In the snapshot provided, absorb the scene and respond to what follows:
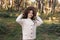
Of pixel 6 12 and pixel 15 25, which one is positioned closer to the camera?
pixel 15 25

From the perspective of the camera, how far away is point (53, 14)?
7.57m

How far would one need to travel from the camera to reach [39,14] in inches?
297

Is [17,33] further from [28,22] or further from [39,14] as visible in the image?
[28,22]

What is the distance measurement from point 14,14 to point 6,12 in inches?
12.6

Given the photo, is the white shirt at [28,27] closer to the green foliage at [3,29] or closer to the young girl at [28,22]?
the young girl at [28,22]

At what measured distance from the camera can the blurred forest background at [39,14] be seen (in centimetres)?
654

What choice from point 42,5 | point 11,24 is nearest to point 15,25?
point 11,24

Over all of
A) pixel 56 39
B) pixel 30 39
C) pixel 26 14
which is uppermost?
pixel 26 14

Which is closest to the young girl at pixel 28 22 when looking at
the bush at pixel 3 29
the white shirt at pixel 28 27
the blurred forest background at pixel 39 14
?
the white shirt at pixel 28 27

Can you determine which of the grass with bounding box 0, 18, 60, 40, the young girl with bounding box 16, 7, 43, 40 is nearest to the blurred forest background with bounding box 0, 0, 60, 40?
the grass with bounding box 0, 18, 60, 40

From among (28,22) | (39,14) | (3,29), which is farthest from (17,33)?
(28,22)

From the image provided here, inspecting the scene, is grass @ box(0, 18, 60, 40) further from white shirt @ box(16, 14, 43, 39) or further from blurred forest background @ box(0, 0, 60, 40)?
white shirt @ box(16, 14, 43, 39)

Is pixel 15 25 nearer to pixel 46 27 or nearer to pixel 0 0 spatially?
pixel 46 27

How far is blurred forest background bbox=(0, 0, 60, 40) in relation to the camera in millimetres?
6535
